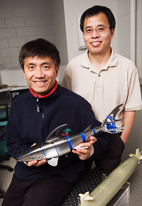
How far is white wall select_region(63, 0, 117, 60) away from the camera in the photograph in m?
1.93

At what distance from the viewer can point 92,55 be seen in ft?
4.39

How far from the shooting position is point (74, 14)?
6.41 feet

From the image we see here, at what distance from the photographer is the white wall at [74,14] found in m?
1.93

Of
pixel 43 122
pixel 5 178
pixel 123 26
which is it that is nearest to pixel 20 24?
pixel 123 26

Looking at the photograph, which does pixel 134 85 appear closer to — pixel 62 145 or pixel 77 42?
pixel 62 145

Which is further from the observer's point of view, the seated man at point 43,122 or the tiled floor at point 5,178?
the tiled floor at point 5,178

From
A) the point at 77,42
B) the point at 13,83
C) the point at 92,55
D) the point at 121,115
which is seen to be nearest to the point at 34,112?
the point at 92,55

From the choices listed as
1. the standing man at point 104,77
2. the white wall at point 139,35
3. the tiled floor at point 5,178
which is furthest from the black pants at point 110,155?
the tiled floor at point 5,178

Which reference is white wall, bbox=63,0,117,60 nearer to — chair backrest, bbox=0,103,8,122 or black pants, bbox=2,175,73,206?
chair backrest, bbox=0,103,8,122

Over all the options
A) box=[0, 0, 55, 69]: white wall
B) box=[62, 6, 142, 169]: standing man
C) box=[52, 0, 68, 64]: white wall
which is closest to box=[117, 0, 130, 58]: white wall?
box=[52, 0, 68, 64]: white wall

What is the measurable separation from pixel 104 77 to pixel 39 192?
0.83 m

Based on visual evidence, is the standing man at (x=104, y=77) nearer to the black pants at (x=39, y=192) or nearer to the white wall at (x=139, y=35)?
the black pants at (x=39, y=192)

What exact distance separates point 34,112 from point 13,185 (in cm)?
44

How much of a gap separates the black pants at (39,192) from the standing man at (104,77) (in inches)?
14.4
